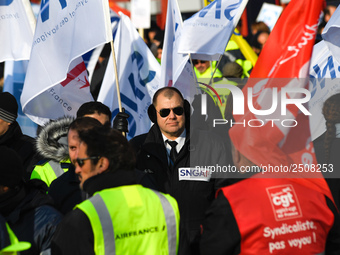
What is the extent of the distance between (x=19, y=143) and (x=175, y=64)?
204 cm

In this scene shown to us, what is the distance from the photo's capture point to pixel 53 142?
4902 mm

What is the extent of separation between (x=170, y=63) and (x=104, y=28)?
122cm

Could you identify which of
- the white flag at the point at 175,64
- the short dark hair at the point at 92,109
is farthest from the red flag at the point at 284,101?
the white flag at the point at 175,64

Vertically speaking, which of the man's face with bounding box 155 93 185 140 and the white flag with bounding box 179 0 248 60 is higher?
the white flag with bounding box 179 0 248 60

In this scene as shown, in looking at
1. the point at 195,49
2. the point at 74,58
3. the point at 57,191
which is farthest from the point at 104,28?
the point at 57,191

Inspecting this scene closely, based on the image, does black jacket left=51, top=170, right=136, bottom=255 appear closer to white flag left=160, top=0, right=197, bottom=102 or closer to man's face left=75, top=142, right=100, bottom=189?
man's face left=75, top=142, right=100, bottom=189

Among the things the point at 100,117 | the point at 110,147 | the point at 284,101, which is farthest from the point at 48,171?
the point at 284,101

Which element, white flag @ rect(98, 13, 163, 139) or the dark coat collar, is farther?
white flag @ rect(98, 13, 163, 139)

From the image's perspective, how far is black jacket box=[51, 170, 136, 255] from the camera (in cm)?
305

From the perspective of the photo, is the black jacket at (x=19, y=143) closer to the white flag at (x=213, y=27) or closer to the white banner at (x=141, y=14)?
the white flag at (x=213, y=27)

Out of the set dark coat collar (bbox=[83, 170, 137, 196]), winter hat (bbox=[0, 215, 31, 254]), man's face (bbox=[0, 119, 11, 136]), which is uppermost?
dark coat collar (bbox=[83, 170, 137, 196])

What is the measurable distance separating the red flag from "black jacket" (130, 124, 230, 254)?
969mm

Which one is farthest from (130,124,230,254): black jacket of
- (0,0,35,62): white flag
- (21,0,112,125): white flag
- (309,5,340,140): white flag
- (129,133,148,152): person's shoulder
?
(0,0,35,62): white flag

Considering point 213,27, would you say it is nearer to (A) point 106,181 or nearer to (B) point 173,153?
(B) point 173,153
